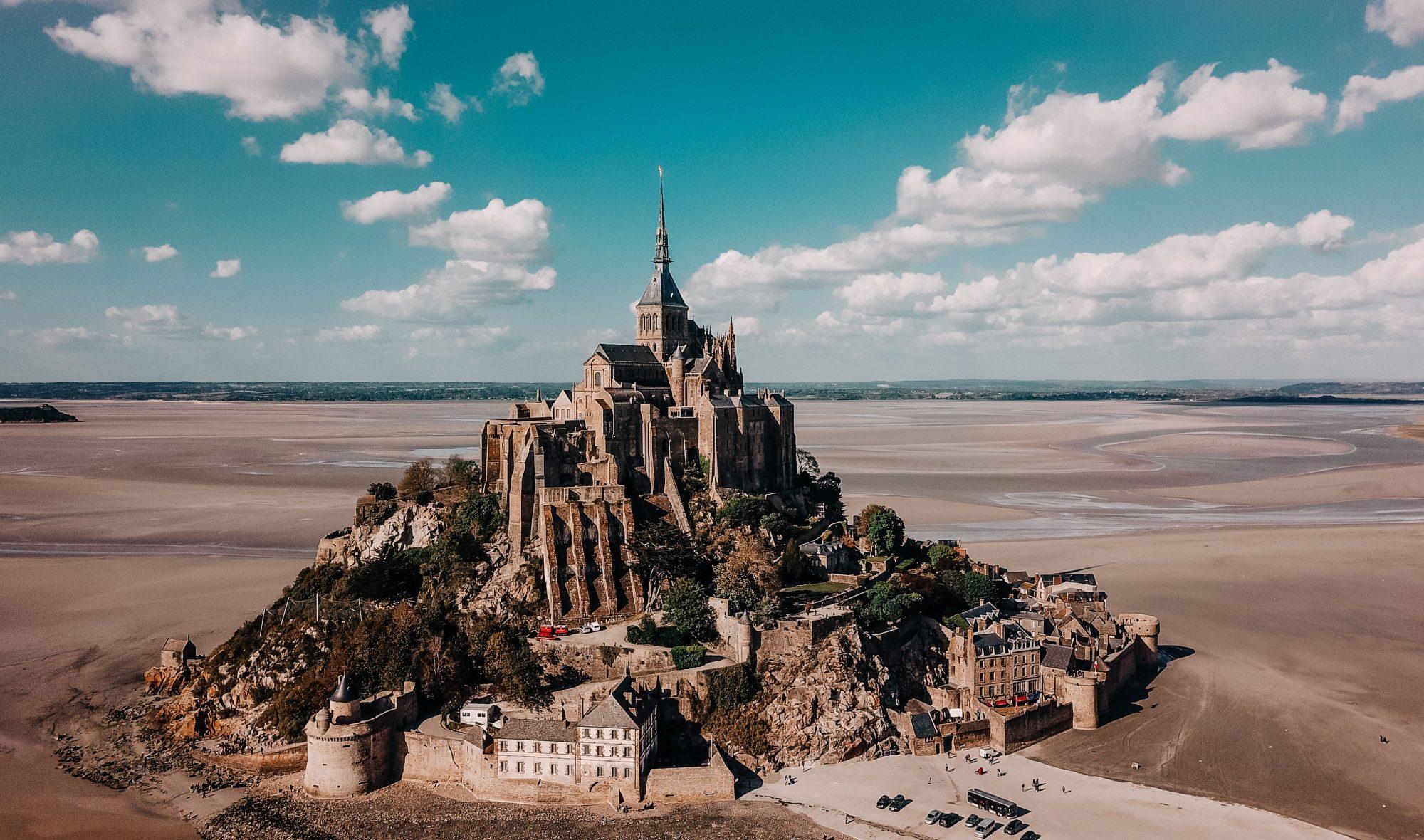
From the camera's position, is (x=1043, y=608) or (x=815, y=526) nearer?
(x=1043, y=608)

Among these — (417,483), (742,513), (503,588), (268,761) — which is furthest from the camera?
(417,483)

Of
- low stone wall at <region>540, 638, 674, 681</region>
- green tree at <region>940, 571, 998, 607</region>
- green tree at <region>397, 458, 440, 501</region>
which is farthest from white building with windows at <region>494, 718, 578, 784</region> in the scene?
green tree at <region>397, 458, 440, 501</region>

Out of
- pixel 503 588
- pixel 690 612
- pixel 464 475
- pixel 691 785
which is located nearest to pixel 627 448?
pixel 503 588

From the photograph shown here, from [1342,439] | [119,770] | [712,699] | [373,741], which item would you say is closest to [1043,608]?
[712,699]

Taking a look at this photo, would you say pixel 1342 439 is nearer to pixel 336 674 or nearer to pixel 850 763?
pixel 850 763

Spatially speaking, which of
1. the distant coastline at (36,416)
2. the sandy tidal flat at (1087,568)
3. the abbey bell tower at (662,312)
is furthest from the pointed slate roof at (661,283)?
the distant coastline at (36,416)

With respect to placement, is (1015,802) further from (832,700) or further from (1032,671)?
(1032,671)

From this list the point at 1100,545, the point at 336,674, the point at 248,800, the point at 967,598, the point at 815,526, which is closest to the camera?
the point at 248,800

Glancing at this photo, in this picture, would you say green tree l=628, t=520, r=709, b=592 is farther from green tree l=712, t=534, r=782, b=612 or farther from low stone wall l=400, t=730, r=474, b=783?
low stone wall l=400, t=730, r=474, b=783
